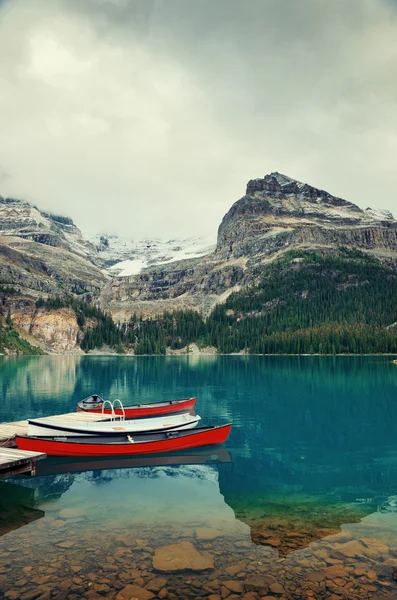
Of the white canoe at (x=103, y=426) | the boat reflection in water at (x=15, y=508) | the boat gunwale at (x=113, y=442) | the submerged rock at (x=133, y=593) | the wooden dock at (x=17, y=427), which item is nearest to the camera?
the submerged rock at (x=133, y=593)

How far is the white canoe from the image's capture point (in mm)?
30734

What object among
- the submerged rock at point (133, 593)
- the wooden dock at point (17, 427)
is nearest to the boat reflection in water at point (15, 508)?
the wooden dock at point (17, 427)

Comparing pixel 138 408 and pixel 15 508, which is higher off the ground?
pixel 138 408

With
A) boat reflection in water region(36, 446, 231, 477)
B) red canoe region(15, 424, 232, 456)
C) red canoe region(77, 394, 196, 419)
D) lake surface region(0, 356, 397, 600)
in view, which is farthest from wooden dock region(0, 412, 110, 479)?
red canoe region(77, 394, 196, 419)

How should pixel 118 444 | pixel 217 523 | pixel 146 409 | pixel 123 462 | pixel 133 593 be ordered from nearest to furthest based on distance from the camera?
pixel 133 593, pixel 217 523, pixel 118 444, pixel 123 462, pixel 146 409

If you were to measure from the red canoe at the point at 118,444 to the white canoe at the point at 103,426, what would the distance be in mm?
575

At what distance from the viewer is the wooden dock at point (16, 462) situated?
2338 centimetres

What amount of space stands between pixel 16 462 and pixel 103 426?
10.3 meters

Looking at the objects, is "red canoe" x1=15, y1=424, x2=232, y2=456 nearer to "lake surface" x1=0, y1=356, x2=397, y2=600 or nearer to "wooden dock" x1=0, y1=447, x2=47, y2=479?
"lake surface" x1=0, y1=356, x2=397, y2=600

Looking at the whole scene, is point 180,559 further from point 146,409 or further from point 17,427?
point 146,409

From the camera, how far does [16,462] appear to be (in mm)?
23859

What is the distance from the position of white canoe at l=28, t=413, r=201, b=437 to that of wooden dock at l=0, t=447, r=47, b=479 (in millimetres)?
4810

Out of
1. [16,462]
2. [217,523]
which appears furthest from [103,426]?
[217,523]

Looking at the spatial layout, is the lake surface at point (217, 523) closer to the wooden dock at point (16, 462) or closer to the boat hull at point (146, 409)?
the wooden dock at point (16, 462)
